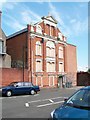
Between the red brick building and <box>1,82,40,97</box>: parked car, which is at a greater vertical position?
the red brick building

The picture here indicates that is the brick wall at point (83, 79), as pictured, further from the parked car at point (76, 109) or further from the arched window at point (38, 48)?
the parked car at point (76, 109)

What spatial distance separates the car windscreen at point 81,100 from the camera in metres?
5.81

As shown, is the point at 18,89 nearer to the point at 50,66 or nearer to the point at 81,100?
the point at 50,66

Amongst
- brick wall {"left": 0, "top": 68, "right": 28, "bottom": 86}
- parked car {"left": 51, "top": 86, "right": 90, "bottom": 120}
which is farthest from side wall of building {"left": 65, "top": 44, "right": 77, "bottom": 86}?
parked car {"left": 51, "top": 86, "right": 90, "bottom": 120}

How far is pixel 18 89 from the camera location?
25.0m

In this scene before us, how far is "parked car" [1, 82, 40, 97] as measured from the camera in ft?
78.7

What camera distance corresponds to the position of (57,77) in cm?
4362

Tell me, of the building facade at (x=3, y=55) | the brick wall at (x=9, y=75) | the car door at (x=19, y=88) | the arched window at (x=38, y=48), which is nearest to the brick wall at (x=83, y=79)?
the arched window at (x=38, y=48)

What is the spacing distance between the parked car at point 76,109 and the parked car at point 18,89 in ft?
59.1

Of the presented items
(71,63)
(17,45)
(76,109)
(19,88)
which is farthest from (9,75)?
(76,109)

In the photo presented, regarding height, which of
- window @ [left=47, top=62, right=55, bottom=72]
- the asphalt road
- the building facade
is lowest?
the asphalt road

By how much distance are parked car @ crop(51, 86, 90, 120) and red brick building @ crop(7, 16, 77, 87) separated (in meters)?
30.7

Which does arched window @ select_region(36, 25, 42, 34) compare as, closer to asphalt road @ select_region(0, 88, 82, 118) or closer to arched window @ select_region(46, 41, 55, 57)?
arched window @ select_region(46, 41, 55, 57)

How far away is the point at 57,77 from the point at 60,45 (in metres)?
6.38
